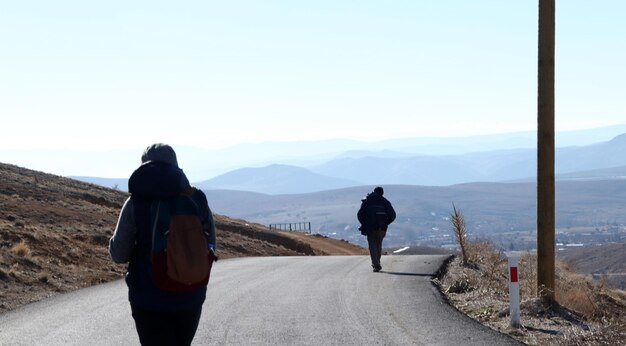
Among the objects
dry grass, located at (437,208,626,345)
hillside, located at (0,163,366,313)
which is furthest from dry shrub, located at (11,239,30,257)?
dry grass, located at (437,208,626,345)

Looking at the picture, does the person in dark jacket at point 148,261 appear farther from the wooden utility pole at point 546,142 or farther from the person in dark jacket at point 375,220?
the person in dark jacket at point 375,220

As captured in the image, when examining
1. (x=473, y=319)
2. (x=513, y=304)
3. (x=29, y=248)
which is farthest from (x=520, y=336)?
(x=29, y=248)

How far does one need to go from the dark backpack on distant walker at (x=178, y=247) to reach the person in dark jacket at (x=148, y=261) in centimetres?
7

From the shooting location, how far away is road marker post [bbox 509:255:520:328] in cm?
1152

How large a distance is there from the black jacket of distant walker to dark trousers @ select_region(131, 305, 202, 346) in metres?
13.7

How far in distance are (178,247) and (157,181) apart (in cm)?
48

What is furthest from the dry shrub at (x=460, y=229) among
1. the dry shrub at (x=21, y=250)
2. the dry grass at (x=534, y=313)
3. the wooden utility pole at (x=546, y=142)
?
the dry shrub at (x=21, y=250)

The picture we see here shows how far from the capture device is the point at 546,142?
12977 mm

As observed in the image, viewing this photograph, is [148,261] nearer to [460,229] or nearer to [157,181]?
[157,181]

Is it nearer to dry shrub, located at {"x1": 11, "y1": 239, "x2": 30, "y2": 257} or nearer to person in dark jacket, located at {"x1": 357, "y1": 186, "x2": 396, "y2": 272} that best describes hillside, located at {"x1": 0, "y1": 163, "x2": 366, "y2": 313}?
dry shrub, located at {"x1": 11, "y1": 239, "x2": 30, "y2": 257}

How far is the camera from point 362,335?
1134cm

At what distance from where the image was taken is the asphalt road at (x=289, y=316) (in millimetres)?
11240

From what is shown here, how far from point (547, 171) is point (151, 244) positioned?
290 inches

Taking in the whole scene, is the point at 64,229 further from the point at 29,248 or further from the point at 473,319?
the point at 473,319
